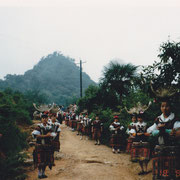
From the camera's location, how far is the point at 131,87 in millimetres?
16250

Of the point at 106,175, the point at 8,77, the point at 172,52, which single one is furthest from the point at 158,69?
the point at 8,77

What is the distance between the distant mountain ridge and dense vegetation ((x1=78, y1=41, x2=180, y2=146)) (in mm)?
67491

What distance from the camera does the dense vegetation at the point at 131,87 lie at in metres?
6.01

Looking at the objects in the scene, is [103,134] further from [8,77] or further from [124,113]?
[8,77]

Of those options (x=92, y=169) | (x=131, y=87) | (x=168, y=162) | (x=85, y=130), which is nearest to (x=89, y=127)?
(x=85, y=130)

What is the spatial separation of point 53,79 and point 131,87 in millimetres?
110237

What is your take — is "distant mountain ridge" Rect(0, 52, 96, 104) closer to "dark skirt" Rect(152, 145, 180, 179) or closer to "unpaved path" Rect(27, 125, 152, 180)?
"unpaved path" Rect(27, 125, 152, 180)

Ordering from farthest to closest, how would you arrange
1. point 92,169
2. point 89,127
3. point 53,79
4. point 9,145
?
point 53,79 < point 89,127 < point 92,169 < point 9,145

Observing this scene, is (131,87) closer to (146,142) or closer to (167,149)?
(146,142)

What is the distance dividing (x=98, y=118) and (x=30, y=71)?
395ft

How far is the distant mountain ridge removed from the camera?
9832 cm

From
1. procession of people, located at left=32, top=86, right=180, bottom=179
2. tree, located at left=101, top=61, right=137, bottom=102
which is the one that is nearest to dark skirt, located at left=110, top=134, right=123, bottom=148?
procession of people, located at left=32, top=86, right=180, bottom=179

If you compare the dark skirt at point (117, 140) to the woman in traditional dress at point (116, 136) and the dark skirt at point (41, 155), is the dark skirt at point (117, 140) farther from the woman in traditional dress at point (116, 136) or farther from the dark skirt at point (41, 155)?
the dark skirt at point (41, 155)

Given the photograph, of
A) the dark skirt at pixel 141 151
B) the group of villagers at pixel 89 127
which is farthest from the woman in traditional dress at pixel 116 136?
the dark skirt at pixel 141 151
